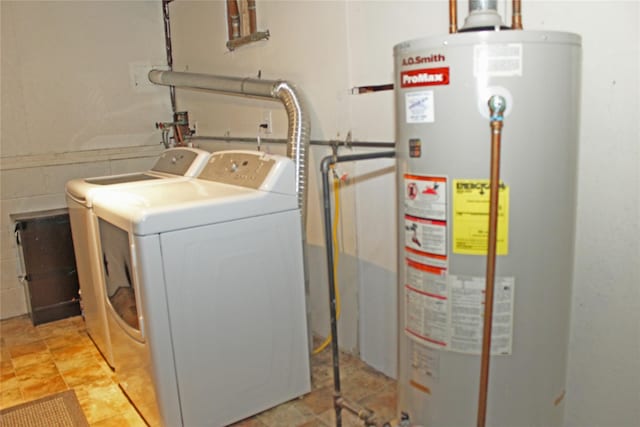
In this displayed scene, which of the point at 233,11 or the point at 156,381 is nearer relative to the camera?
the point at 156,381

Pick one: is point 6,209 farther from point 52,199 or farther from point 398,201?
point 398,201

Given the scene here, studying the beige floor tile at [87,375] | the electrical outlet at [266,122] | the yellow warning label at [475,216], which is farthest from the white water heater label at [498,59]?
the beige floor tile at [87,375]

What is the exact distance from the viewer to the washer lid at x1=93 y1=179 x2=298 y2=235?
1.98 metres

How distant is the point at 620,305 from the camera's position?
1.66 meters

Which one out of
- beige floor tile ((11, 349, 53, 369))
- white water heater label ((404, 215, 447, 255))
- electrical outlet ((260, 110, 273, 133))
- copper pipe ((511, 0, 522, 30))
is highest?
copper pipe ((511, 0, 522, 30))

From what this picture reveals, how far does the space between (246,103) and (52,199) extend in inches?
68.8

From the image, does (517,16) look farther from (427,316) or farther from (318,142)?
(318,142)

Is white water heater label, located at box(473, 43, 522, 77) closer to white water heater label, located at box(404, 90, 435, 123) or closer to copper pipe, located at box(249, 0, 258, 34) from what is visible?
white water heater label, located at box(404, 90, 435, 123)

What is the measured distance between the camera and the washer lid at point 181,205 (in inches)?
77.9

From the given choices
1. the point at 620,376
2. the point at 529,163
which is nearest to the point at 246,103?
the point at 529,163

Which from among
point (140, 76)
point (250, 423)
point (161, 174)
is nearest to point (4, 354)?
point (161, 174)

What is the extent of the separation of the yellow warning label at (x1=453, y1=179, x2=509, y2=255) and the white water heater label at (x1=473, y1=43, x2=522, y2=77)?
29 centimetres

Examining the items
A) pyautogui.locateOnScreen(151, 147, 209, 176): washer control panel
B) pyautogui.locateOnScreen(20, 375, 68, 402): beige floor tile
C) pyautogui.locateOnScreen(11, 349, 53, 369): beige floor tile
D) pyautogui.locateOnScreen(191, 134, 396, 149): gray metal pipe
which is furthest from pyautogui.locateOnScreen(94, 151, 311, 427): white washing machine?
pyautogui.locateOnScreen(11, 349, 53, 369): beige floor tile

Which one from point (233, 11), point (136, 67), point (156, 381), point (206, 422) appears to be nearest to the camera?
point (156, 381)
